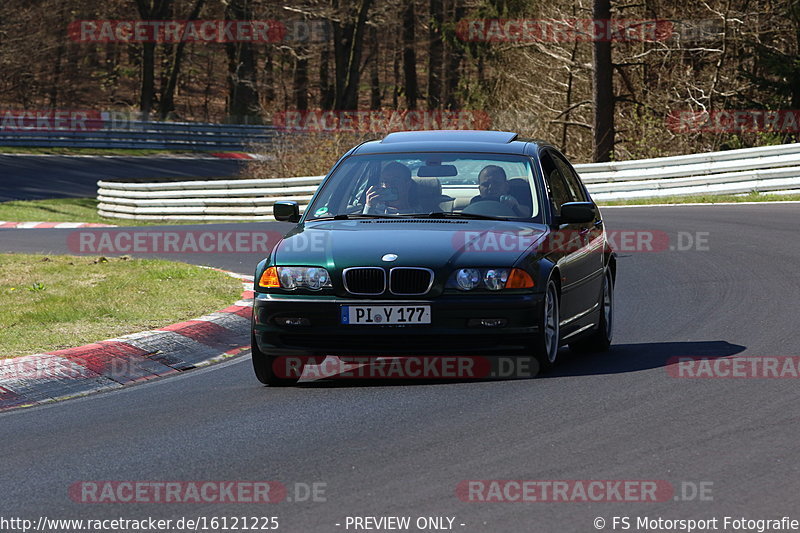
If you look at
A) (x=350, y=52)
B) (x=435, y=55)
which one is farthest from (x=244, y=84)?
(x=435, y=55)

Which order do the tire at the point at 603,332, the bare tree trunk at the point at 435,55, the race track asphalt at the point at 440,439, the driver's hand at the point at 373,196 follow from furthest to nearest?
the bare tree trunk at the point at 435,55, the tire at the point at 603,332, the driver's hand at the point at 373,196, the race track asphalt at the point at 440,439

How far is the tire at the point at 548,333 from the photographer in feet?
26.6

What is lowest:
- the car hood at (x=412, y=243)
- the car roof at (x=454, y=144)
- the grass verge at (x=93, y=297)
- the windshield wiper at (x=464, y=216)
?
the grass verge at (x=93, y=297)

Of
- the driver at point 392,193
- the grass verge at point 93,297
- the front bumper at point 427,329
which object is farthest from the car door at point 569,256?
the grass verge at point 93,297

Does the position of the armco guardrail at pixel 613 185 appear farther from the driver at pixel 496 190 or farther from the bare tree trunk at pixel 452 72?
the bare tree trunk at pixel 452 72

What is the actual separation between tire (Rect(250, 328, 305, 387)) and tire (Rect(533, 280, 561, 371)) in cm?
158

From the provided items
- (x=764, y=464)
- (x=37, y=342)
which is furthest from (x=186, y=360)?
(x=764, y=464)

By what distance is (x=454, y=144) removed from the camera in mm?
9484

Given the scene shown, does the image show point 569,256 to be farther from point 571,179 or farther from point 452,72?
point 452,72

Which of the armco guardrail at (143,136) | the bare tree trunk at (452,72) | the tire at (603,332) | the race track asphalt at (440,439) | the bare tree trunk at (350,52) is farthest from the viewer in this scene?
the bare tree trunk at (452,72)

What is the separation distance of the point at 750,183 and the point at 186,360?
696 inches

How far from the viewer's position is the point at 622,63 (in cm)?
3431

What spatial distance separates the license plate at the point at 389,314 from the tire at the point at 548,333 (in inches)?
29.2

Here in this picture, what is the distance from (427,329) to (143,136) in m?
44.1
